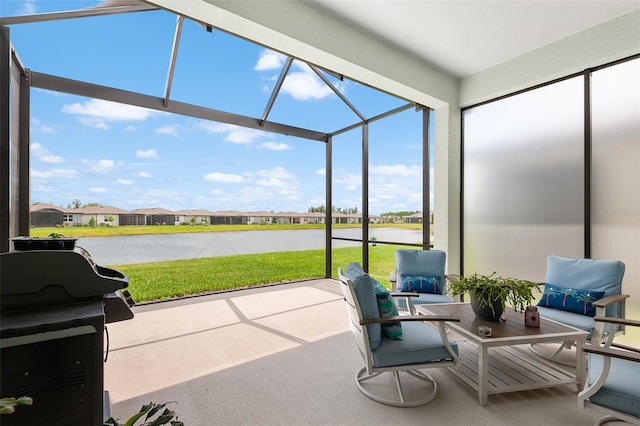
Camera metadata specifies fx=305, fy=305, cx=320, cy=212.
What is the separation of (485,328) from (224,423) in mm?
1918

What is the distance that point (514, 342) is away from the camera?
2.17 m

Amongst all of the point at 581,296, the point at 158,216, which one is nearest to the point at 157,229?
the point at 158,216

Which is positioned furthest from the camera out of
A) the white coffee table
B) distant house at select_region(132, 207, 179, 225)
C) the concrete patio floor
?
distant house at select_region(132, 207, 179, 225)

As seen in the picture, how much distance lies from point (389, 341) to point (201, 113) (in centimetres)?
418

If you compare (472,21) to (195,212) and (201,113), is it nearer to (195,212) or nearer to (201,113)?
(201,113)

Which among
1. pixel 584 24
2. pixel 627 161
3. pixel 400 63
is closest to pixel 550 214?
pixel 627 161

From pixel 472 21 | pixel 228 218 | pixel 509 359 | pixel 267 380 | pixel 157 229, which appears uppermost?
pixel 472 21

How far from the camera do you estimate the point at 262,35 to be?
2.86m

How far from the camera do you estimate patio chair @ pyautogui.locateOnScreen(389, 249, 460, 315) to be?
3.61 m

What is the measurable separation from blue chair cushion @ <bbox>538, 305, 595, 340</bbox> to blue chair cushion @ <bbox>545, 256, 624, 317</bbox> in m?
0.25

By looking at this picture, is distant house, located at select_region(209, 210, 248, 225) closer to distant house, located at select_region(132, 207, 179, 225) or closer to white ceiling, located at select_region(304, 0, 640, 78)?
distant house, located at select_region(132, 207, 179, 225)

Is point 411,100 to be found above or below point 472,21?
below

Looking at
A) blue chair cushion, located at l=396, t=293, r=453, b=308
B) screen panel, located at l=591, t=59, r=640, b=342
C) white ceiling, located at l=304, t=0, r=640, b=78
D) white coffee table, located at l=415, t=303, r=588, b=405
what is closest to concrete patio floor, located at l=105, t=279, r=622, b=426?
white coffee table, located at l=415, t=303, r=588, b=405

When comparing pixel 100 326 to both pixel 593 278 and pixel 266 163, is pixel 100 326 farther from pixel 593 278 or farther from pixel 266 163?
pixel 266 163
